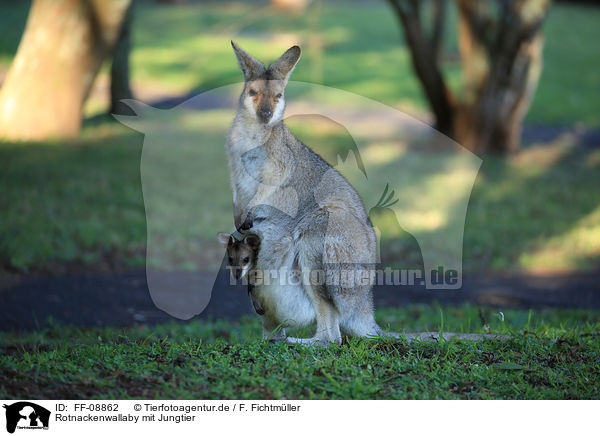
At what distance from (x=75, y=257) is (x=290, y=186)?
4.01 metres

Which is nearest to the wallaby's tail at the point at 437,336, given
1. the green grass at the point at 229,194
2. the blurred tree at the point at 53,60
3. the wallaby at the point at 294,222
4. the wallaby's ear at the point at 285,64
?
the wallaby at the point at 294,222

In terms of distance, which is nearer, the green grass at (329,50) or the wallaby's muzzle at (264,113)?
the wallaby's muzzle at (264,113)

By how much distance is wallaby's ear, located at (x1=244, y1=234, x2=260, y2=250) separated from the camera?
468 centimetres

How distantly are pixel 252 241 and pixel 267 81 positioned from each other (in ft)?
3.77

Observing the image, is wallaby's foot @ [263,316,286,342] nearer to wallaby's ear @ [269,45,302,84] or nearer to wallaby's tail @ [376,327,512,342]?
wallaby's tail @ [376,327,512,342]

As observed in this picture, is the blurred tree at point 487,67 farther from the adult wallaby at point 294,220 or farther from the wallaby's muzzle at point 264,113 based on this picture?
the wallaby's muzzle at point 264,113

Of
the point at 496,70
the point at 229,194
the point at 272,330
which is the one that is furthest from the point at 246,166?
the point at 496,70
